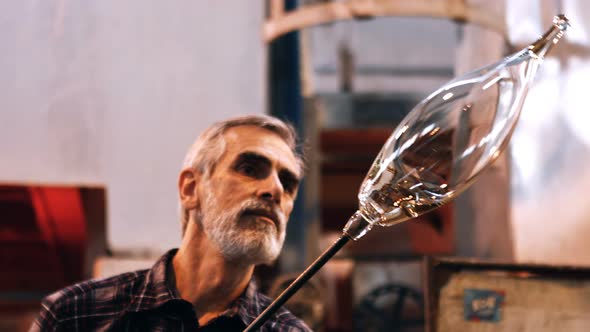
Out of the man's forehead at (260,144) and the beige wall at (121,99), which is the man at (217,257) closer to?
the man's forehead at (260,144)

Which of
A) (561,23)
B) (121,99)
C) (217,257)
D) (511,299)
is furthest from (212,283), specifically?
(121,99)

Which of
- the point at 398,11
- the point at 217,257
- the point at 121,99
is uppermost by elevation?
the point at 398,11

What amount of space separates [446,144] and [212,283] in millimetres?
495

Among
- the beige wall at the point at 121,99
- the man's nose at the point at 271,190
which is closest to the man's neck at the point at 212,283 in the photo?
the man's nose at the point at 271,190

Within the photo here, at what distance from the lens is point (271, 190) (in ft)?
3.29

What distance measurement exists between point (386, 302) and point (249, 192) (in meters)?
1.32

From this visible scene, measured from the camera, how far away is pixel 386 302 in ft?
7.29

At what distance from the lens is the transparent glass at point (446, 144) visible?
0.64 m

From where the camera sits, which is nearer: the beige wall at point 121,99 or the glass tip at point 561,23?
the glass tip at point 561,23

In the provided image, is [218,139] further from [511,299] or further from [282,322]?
[511,299]

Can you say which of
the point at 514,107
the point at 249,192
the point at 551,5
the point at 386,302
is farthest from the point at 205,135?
the point at 386,302

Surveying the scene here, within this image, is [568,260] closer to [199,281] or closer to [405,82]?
[405,82]

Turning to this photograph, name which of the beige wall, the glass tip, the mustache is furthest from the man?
the beige wall

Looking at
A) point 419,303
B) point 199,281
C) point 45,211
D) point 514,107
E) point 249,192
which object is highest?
point 514,107
